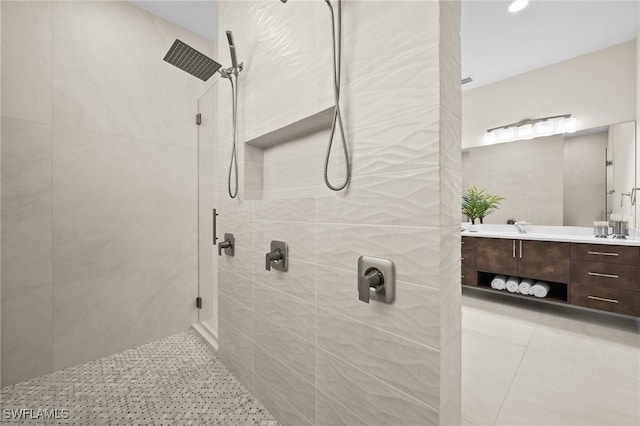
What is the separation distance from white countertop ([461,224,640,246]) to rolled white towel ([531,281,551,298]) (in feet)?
1.50

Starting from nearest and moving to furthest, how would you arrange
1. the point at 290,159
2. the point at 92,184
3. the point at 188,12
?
the point at 290,159 → the point at 92,184 → the point at 188,12

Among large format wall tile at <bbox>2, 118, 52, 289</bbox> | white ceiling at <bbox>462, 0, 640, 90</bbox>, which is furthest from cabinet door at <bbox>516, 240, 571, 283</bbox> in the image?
large format wall tile at <bbox>2, 118, 52, 289</bbox>

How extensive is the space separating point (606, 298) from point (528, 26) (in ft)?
7.96

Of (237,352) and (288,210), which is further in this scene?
(237,352)

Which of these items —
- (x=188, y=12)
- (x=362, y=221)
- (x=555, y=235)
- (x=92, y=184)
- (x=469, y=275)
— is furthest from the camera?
(x=469, y=275)

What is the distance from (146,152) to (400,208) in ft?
6.80

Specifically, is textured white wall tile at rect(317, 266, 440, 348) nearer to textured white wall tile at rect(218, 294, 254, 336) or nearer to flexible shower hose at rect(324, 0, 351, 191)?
flexible shower hose at rect(324, 0, 351, 191)

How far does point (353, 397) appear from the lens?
0.99 metres

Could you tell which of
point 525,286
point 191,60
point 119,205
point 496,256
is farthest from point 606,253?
point 119,205

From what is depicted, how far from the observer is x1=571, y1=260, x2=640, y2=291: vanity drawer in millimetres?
2184

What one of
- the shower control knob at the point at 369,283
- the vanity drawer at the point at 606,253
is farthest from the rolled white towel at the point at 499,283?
the shower control knob at the point at 369,283

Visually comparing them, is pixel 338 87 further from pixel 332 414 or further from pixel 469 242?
pixel 469 242

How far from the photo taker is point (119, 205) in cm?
200

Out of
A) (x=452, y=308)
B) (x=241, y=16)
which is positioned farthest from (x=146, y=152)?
(x=452, y=308)
